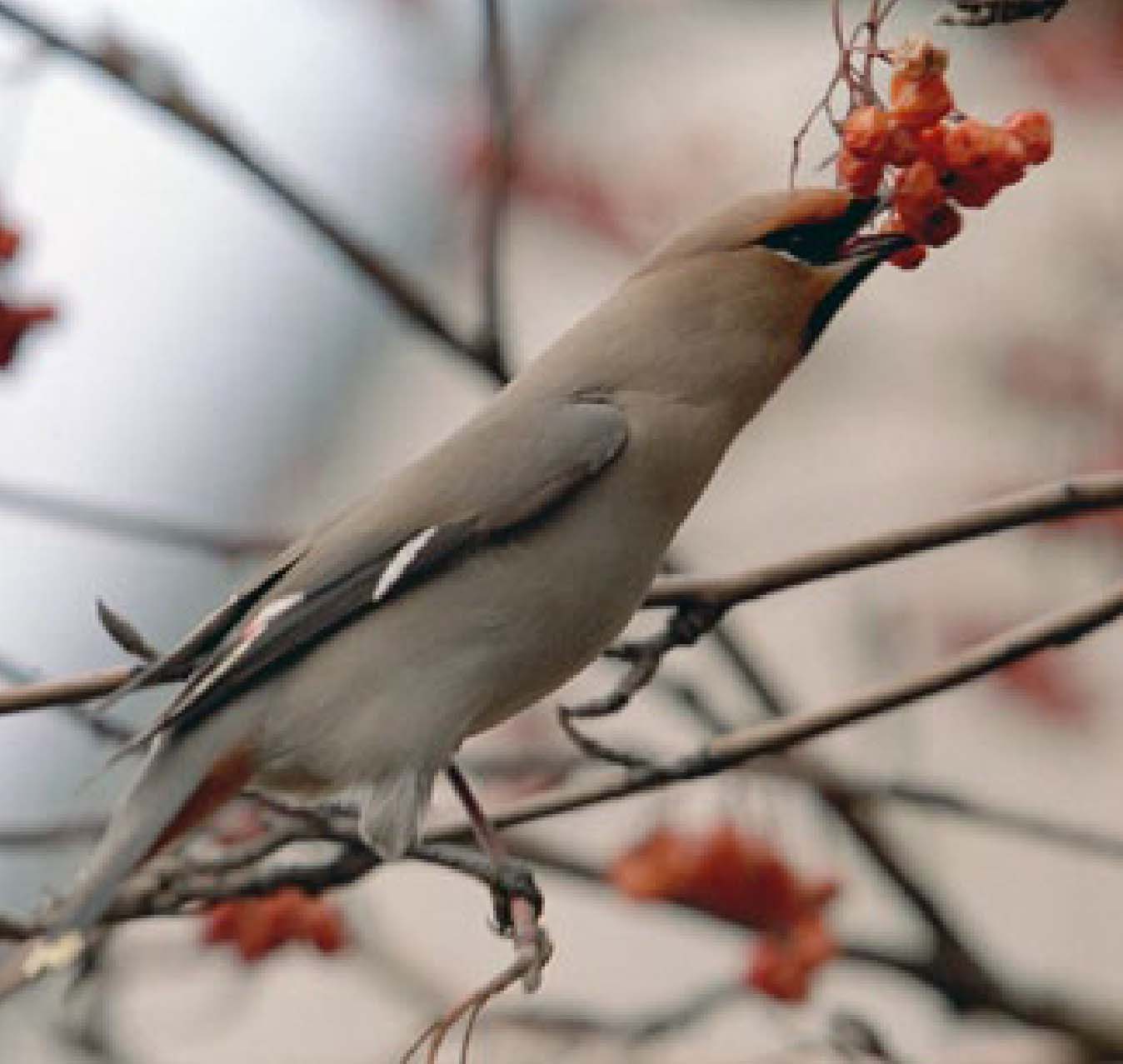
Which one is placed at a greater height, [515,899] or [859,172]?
[859,172]

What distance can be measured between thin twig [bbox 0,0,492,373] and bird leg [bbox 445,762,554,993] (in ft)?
1.81

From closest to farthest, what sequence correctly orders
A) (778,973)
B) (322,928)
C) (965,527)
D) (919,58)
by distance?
(919,58) → (965,527) → (322,928) → (778,973)

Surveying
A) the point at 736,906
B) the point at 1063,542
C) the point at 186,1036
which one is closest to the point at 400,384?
the point at 186,1036

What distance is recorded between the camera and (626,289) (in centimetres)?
283

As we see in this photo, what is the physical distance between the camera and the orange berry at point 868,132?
2156 mm

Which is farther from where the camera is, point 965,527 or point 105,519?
point 105,519

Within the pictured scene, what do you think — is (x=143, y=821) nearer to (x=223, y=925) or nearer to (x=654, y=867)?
(x=223, y=925)

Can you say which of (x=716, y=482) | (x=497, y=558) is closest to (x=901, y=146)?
(x=497, y=558)

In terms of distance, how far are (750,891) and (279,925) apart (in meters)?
0.62

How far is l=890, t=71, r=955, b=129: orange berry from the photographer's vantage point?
2.16 meters

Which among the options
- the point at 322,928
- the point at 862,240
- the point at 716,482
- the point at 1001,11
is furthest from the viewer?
the point at 716,482

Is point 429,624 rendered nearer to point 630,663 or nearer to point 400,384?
point 630,663

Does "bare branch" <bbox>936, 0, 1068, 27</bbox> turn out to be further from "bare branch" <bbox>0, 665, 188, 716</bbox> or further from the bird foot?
"bare branch" <bbox>0, 665, 188, 716</bbox>

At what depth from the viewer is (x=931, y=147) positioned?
218 cm
